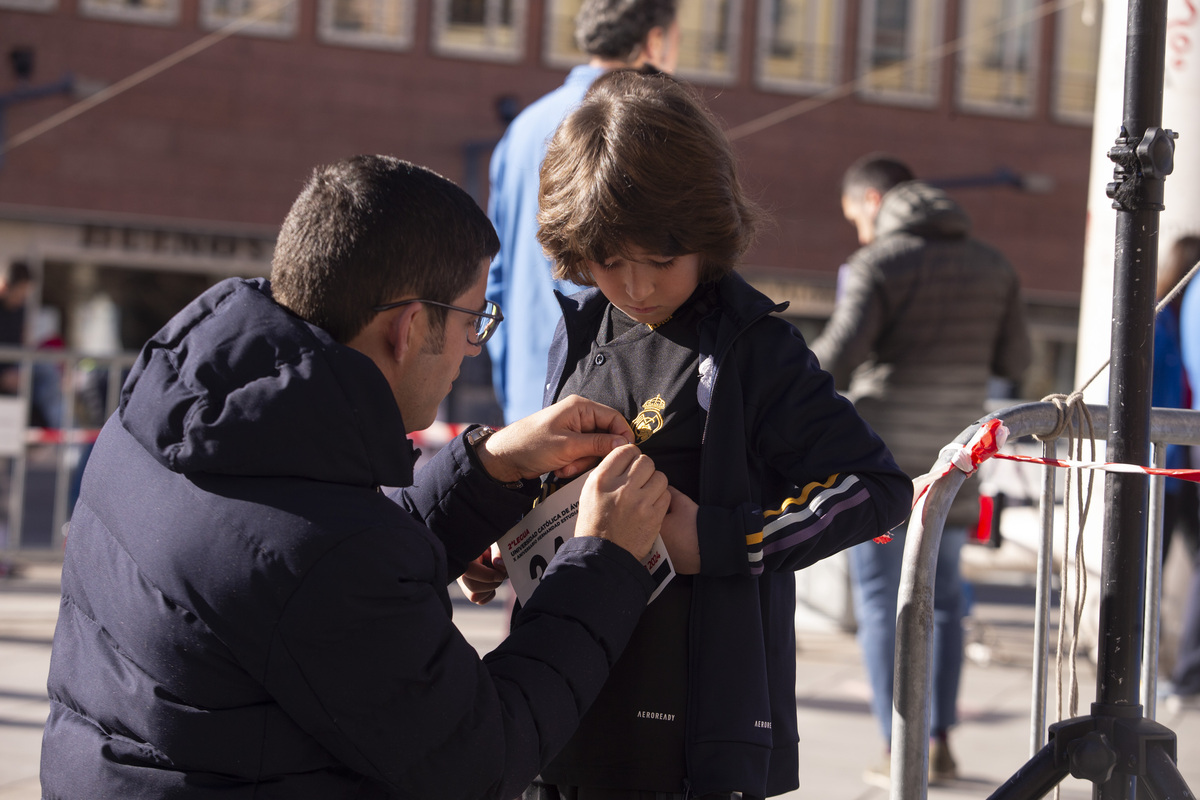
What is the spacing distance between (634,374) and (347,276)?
1.50 feet

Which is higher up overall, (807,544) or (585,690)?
(807,544)

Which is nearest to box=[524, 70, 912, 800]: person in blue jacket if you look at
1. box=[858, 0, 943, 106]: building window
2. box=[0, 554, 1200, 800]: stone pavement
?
box=[0, 554, 1200, 800]: stone pavement

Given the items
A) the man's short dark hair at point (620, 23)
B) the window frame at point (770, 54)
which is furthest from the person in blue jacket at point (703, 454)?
the window frame at point (770, 54)

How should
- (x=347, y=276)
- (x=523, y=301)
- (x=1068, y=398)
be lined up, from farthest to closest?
1. (x=523, y=301)
2. (x=1068, y=398)
3. (x=347, y=276)

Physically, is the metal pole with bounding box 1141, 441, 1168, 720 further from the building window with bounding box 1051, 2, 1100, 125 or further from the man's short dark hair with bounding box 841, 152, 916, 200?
the building window with bounding box 1051, 2, 1100, 125

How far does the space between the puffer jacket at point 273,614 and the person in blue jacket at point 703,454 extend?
16cm

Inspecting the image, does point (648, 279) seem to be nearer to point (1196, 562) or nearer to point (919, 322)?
point (919, 322)

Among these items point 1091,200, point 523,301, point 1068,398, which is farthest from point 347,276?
point 1091,200

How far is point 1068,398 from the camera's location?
Answer: 2.14 metres

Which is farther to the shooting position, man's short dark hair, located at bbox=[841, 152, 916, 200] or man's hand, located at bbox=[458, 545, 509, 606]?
man's short dark hair, located at bbox=[841, 152, 916, 200]

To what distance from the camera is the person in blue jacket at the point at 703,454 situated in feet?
5.39

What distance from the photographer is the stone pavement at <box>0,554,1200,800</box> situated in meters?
3.91

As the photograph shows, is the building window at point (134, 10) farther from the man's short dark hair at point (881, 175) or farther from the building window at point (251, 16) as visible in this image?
the man's short dark hair at point (881, 175)

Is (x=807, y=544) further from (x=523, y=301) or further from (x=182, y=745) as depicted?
(x=523, y=301)
